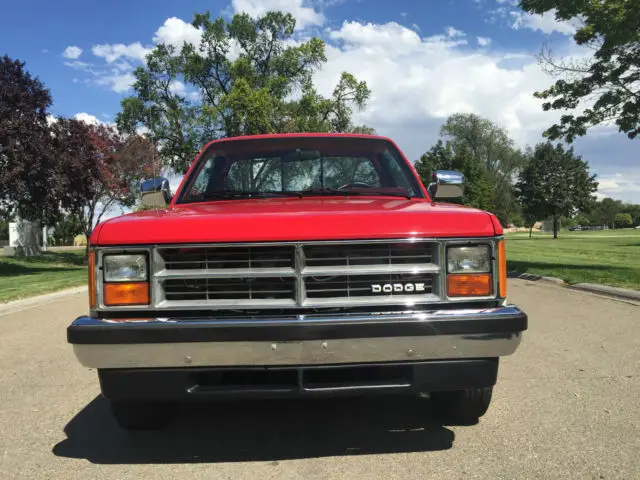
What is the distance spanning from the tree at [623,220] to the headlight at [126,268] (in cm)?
12618

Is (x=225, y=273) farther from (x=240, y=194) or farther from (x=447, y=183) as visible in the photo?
(x=447, y=183)

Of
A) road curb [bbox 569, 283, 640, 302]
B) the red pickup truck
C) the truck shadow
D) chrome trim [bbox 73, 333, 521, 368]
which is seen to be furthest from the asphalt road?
road curb [bbox 569, 283, 640, 302]

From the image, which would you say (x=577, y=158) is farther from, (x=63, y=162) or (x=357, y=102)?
(x=63, y=162)

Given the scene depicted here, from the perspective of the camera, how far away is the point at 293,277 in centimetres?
274

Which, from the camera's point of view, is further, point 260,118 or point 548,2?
point 260,118

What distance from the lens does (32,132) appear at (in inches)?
700

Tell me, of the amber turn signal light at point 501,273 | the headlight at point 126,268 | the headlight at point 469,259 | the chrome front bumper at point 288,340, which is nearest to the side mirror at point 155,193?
the headlight at point 126,268

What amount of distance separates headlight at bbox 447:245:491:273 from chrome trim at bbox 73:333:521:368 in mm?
340

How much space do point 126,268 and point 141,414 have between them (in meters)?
0.98

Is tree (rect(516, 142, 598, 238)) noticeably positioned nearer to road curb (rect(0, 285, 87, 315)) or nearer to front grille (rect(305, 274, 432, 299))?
road curb (rect(0, 285, 87, 315))

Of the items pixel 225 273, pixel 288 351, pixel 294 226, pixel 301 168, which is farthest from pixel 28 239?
pixel 288 351

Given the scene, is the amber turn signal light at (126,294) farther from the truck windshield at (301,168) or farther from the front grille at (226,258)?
the truck windshield at (301,168)

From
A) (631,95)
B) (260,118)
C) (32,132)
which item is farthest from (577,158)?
(32,132)

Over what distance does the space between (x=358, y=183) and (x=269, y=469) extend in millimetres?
2157
